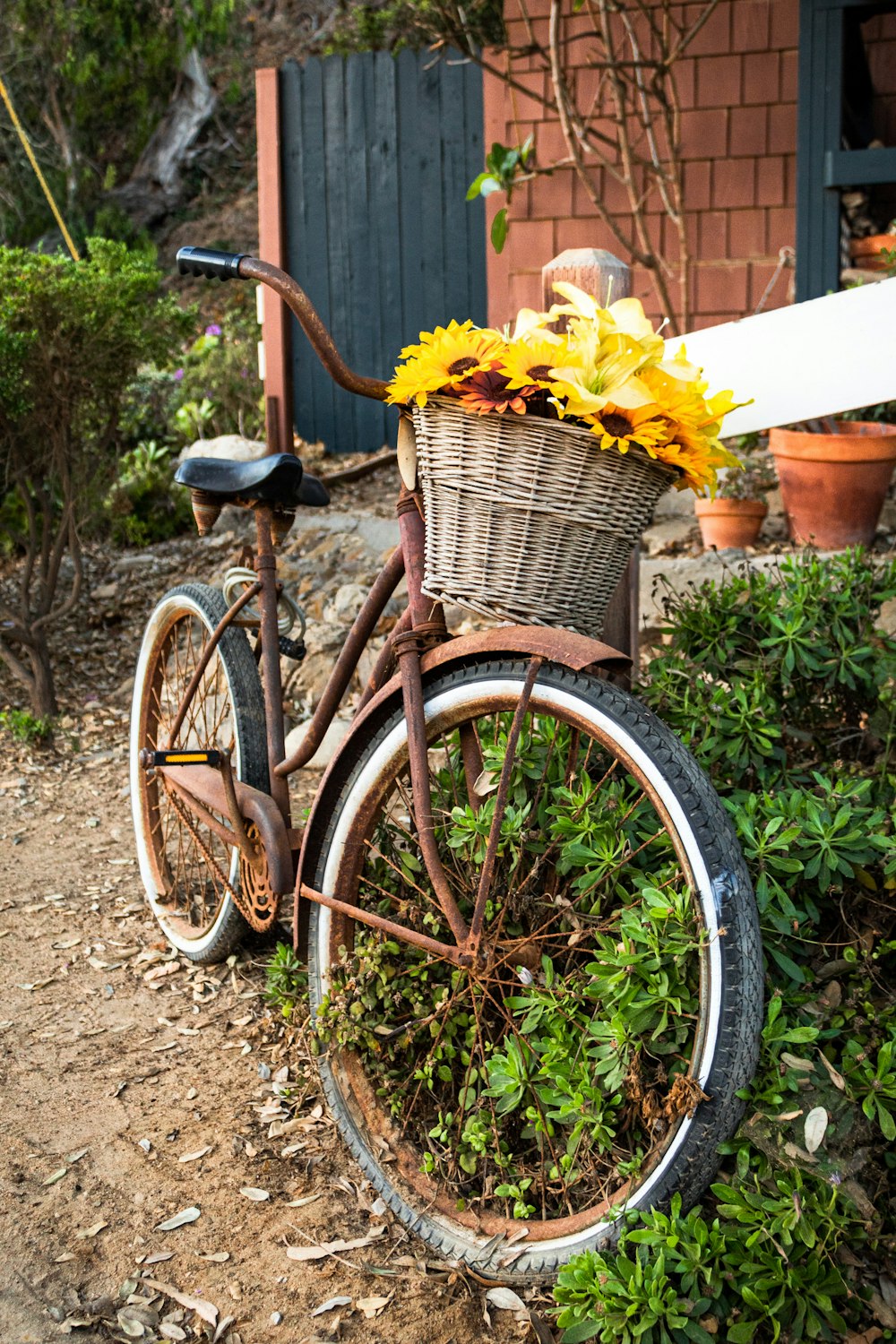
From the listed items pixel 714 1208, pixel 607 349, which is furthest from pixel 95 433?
pixel 714 1208

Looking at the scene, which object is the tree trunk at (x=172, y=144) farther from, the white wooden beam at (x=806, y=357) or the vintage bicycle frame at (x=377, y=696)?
the white wooden beam at (x=806, y=357)

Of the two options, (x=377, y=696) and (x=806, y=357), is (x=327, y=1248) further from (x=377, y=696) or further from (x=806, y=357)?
(x=806, y=357)

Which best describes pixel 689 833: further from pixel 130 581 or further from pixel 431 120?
pixel 431 120

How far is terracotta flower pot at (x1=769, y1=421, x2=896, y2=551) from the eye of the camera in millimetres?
4867

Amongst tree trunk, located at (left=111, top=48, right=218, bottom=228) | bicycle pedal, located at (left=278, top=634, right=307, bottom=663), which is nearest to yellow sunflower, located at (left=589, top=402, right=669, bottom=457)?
bicycle pedal, located at (left=278, top=634, right=307, bottom=663)

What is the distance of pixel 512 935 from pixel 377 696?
51cm

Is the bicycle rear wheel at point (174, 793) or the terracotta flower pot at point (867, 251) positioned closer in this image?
the bicycle rear wheel at point (174, 793)

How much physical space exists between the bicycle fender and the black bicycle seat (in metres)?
0.69

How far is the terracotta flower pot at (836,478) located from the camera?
4867 mm

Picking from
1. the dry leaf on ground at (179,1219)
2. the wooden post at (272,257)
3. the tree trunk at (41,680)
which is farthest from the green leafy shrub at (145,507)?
the dry leaf on ground at (179,1219)

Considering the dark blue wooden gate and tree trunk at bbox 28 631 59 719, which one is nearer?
tree trunk at bbox 28 631 59 719

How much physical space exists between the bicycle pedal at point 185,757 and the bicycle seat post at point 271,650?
0.15 metres

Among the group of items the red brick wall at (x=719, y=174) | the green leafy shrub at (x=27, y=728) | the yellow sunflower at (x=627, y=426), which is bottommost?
the green leafy shrub at (x=27, y=728)

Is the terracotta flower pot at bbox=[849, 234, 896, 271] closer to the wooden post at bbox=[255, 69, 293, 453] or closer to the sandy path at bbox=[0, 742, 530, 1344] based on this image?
the wooden post at bbox=[255, 69, 293, 453]
